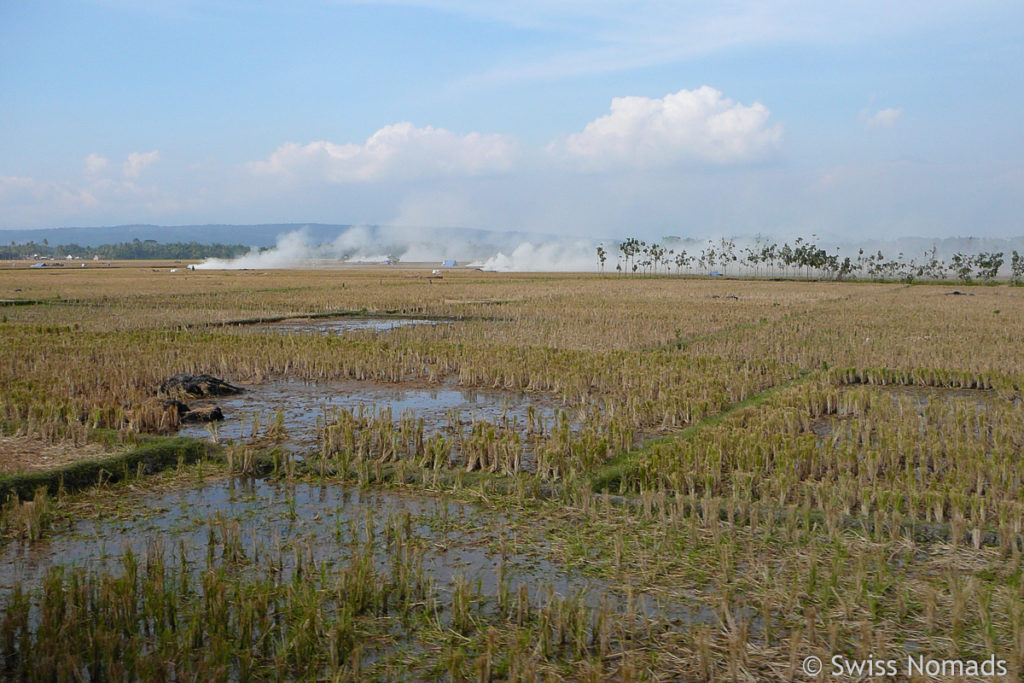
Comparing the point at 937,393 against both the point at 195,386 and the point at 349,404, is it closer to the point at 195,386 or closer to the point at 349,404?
the point at 349,404

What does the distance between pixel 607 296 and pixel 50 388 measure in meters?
25.7

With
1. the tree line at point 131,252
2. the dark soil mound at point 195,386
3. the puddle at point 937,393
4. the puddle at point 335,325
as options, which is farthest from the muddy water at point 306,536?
the tree line at point 131,252

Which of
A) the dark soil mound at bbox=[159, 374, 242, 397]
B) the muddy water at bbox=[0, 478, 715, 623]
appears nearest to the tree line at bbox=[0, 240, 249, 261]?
the dark soil mound at bbox=[159, 374, 242, 397]

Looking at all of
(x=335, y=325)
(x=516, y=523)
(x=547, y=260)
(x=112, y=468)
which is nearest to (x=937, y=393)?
(x=516, y=523)

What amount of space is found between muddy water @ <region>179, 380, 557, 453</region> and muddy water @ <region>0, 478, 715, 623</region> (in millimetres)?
1731

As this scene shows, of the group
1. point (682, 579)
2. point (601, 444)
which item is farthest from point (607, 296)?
point (682, 579)

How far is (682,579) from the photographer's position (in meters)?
4.99

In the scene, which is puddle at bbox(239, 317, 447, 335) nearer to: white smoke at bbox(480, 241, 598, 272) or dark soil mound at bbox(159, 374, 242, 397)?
dark soil mound at bbox(159, 374, 242, 397)

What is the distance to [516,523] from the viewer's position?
6094 millimetres

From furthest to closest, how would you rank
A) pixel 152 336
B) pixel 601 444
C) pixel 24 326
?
pixel 24 326, pixel 152 336, pixel 601 444

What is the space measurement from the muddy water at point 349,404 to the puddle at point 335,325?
7.52 metres

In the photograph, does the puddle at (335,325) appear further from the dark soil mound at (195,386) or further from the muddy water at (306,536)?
the muddy water at (306,536)

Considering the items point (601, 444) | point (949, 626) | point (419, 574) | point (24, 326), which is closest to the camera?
point (949, 626)

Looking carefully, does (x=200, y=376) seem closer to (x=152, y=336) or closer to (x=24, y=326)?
(x=152, y=336)
